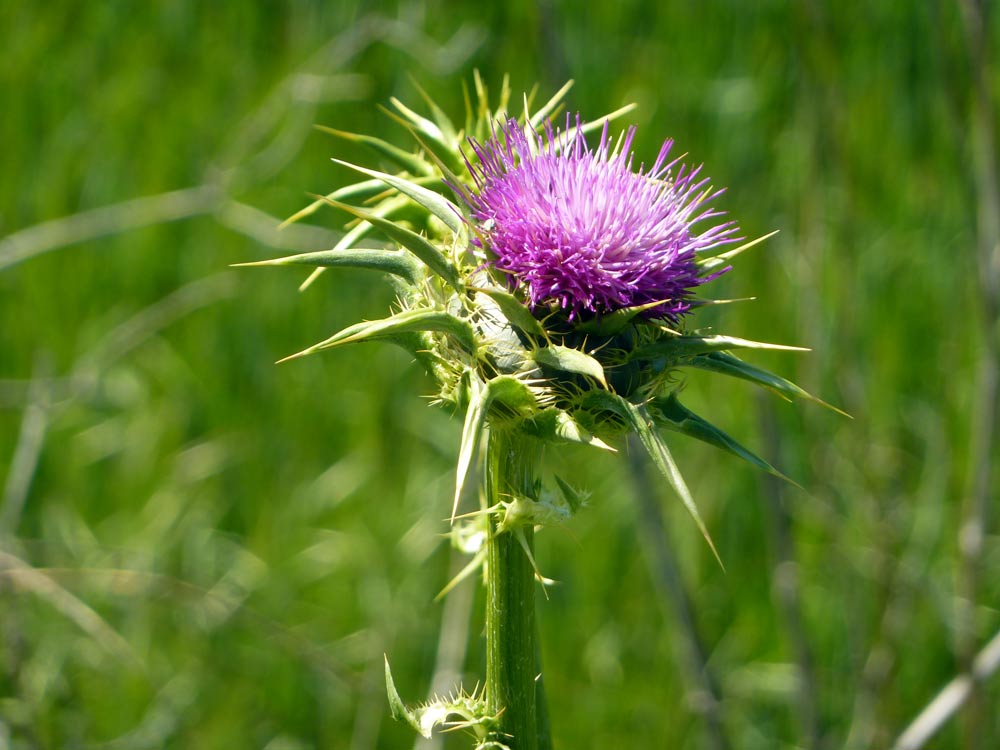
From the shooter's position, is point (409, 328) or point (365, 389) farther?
point (365, 389)

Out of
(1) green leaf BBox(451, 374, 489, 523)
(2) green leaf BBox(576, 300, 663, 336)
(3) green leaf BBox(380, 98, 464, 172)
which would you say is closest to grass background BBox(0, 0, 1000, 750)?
(3) green leaf BBox(380, 98, 464, 172)

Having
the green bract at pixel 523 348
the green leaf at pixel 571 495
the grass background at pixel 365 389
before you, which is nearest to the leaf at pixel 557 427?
the green bract at pixel 523 348

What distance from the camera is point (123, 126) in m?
3.92

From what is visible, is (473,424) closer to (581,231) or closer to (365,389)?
(581,231)

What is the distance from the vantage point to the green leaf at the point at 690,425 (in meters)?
1.35

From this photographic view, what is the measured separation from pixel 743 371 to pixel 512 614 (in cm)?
45

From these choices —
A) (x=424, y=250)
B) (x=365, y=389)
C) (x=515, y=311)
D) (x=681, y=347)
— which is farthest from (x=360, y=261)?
(x=365, y=389)

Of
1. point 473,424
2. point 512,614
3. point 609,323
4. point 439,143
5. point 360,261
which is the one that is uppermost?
point 439,143

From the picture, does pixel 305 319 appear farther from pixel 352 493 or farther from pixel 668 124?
pixel 668 124

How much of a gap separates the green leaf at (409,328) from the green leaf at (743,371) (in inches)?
11.9

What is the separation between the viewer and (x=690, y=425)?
139cm

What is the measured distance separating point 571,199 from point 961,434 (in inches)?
103

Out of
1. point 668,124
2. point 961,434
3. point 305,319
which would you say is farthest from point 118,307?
point 961,434

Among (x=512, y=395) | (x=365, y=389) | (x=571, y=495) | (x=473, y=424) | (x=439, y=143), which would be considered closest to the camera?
(x=473, y=424)
